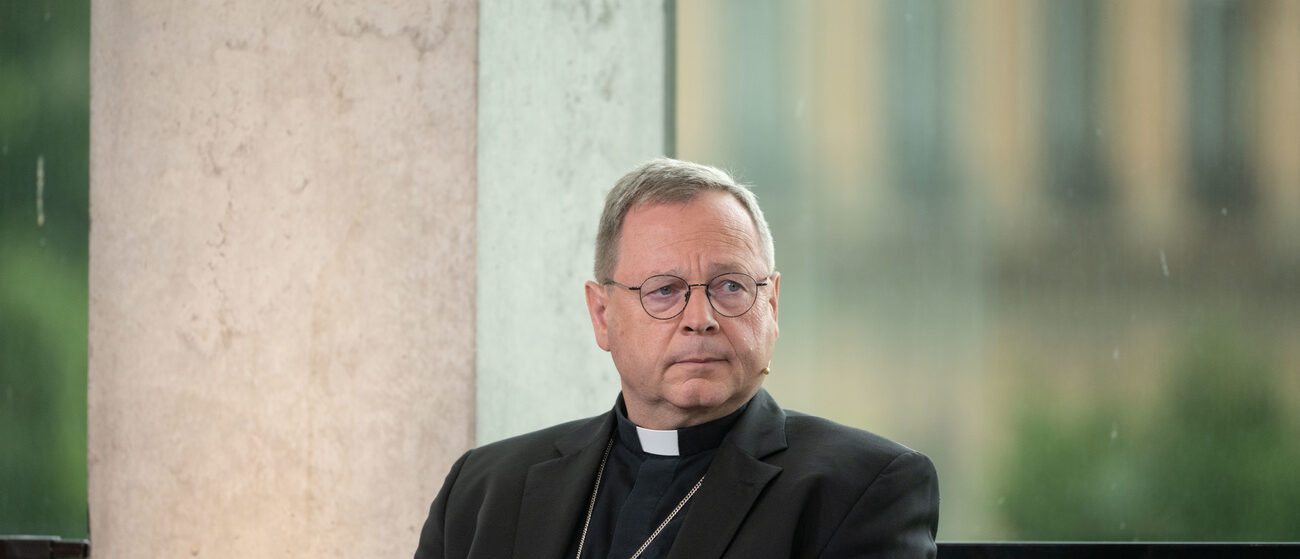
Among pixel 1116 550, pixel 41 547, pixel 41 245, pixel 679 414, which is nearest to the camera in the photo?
pixel 679 414

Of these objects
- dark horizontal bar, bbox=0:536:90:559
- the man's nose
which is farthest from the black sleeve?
dark horizontal bar, bbox=0:536:90:559

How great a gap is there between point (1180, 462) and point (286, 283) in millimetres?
2767

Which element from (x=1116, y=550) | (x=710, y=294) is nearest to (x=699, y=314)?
(x=710, y=294)

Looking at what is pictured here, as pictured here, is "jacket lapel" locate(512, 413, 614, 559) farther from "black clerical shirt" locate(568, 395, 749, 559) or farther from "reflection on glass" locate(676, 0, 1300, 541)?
"reflection on glass" locate(676, 0, 1300, 541)

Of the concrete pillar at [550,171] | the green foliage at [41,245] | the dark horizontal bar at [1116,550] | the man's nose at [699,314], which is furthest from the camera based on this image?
the green foliage at [41,245]

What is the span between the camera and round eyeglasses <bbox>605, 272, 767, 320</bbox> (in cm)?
242

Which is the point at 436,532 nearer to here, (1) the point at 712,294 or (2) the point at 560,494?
(2) the point at 560,494

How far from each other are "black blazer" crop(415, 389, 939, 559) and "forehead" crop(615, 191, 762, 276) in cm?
Answer: 36

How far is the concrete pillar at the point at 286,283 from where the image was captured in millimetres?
3406

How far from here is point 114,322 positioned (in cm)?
347

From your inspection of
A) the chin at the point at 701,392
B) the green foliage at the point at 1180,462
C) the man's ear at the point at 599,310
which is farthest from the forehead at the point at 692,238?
the green foliage at the point at 1180,462

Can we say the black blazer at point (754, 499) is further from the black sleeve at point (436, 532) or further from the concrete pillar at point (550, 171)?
the concrete pillar at point (550, 171)

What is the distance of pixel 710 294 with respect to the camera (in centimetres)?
242

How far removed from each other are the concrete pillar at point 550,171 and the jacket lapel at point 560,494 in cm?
73
